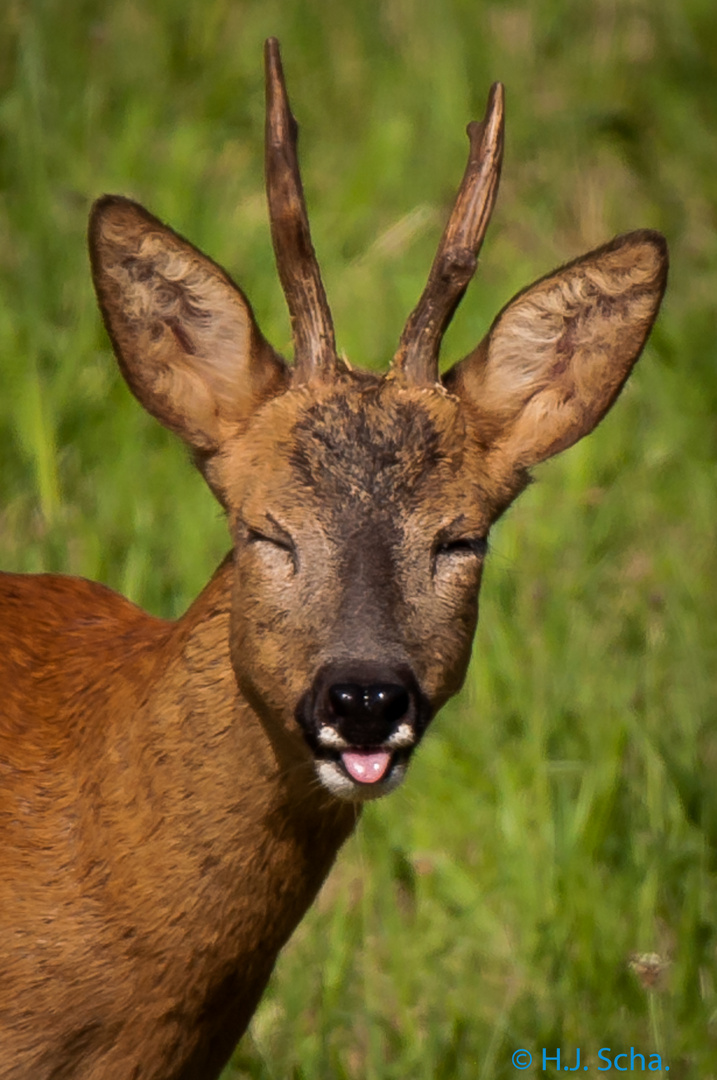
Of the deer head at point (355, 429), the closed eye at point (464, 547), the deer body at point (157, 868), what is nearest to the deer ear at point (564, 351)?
the deer head at point (355, 429)

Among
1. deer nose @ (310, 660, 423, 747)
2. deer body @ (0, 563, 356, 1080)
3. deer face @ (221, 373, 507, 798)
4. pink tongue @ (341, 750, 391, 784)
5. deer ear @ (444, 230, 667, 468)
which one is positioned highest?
deer ear @ (444, 230, 667, 468)

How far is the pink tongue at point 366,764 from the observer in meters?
3.53

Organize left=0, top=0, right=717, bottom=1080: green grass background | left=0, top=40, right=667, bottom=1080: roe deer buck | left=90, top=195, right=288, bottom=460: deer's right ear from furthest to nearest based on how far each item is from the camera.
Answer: left=0, top=0, right=717, bottom=1080: green grass background
left=90, top=195, right=288, bottom=460: deer's right ear
left=0, top=40, right=667, bottom=1080: roe deer buck

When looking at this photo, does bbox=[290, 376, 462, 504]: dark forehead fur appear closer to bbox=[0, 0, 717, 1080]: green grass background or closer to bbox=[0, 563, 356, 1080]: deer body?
bbox=[0, 563, 356, 1080]: deer body

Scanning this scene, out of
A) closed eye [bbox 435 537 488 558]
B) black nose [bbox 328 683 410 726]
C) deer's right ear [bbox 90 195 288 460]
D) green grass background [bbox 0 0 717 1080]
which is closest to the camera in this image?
black nose [bbox 328 683 410 726]

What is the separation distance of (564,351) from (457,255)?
52 centimetres

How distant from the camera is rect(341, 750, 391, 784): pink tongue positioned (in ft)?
11.6

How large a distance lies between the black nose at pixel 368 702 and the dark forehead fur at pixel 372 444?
1.47 feet

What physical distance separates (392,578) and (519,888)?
1564 mm

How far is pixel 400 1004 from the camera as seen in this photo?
4.80m

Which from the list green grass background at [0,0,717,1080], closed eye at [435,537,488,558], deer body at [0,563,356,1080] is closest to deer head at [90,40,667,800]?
closed eye at [435,537,488,558]

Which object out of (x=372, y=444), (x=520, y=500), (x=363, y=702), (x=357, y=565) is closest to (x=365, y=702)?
(x=363, y=702)

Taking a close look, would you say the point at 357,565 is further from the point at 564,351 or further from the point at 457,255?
the point at 564,351

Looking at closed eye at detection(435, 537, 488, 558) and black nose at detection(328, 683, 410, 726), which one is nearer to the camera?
black nose at detection(328, 683, 410, 726)
